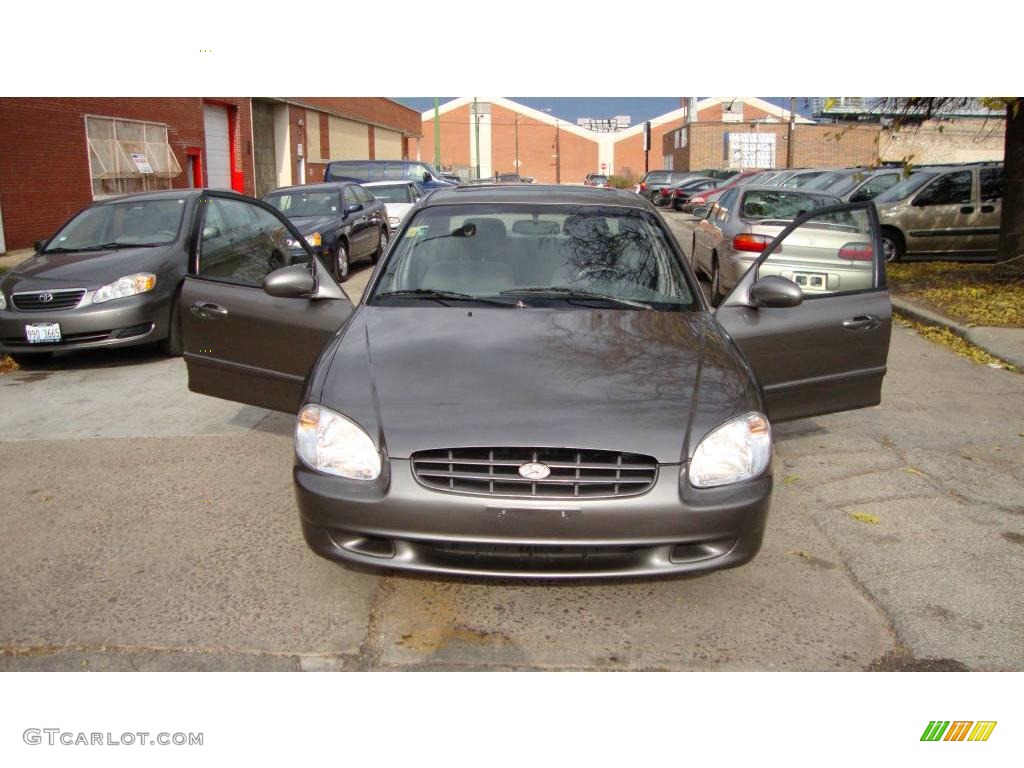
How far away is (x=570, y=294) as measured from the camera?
4270mm

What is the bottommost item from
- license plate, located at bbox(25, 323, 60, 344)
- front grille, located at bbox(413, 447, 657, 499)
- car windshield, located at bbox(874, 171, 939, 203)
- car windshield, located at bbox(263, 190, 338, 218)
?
license plate, located at bbox(25, 323, 60, 344)

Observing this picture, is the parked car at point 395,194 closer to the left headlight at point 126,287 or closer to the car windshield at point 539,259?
the left headlight at point 126,287

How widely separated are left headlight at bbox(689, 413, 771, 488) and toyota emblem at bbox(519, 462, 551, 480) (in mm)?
515

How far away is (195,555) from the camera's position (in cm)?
402

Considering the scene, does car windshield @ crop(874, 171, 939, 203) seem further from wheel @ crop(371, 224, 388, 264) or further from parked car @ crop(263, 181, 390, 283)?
wheel @ crop(371, 224, 388, 264)

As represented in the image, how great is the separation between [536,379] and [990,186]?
1296 centimetres

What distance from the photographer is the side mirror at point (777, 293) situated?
4.32m

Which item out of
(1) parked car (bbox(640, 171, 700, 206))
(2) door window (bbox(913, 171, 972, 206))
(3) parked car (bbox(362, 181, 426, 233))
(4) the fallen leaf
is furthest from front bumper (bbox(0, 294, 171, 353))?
(1) parked car (bbox(640, 171, 700, 206))

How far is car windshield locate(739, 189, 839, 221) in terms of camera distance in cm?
1056

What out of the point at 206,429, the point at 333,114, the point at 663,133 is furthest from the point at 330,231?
the point at 663,133

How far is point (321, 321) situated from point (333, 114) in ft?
116

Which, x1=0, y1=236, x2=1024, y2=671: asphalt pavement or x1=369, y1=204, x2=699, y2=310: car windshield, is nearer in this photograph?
x1=0, y1=236, x2=1024, y2=671: asphalt pavement

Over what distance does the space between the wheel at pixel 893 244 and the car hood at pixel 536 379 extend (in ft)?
37.4

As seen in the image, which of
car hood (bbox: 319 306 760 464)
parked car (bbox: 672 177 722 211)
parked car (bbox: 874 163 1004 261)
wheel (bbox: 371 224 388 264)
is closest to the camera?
car hood (bbox: 319 306 760 464)
